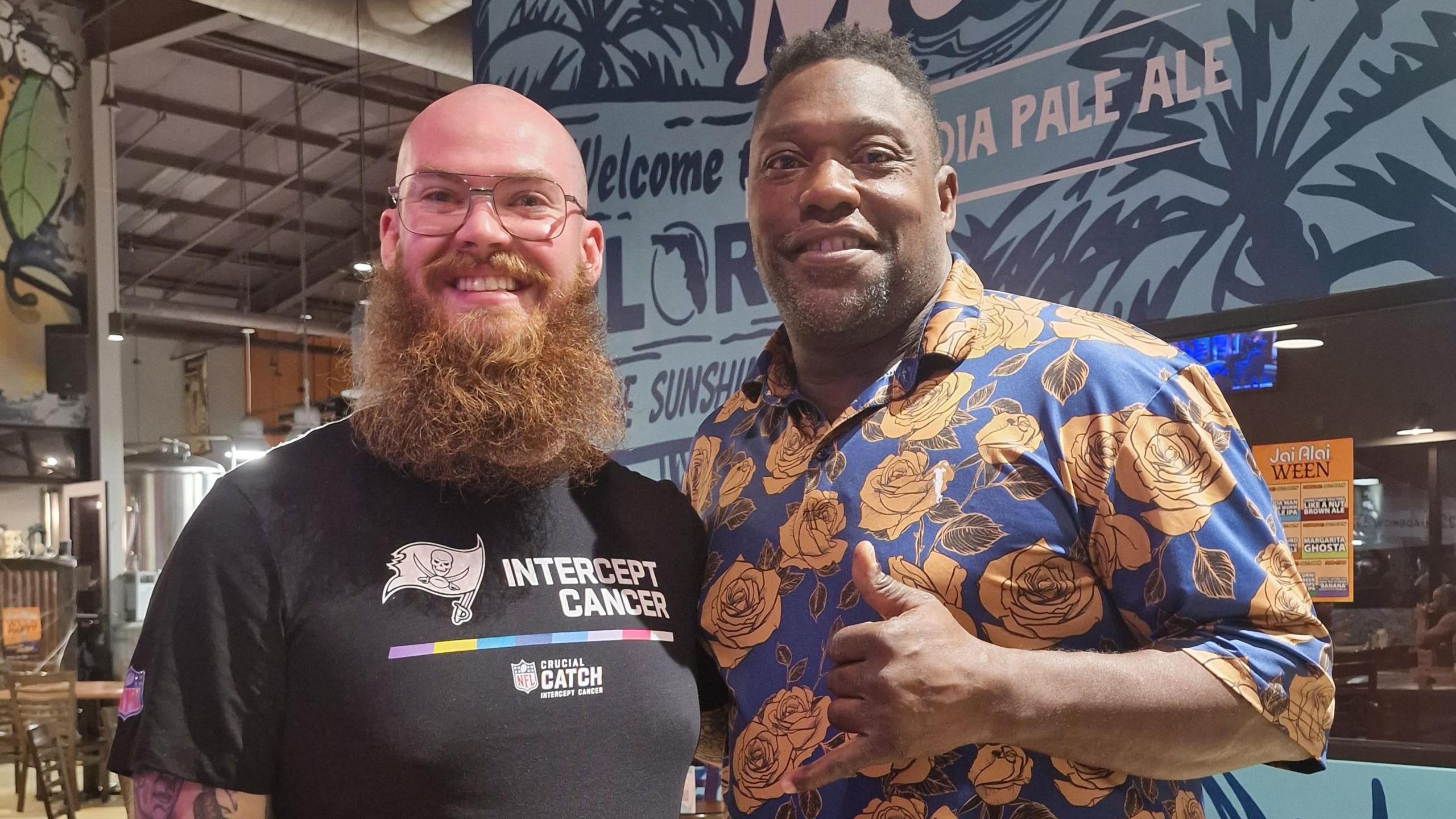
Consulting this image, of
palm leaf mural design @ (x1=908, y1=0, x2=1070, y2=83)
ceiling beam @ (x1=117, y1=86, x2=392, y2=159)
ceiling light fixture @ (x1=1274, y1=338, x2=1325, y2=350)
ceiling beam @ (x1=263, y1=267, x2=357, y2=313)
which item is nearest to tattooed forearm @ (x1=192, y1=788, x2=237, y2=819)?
ceiling light fixture @ (x1=1274, y1=338, x2=1325, y2=350)

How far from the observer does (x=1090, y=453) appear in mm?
1443

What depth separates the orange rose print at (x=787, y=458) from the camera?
1.67 meters

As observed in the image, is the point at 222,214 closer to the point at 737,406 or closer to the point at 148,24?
the point at 148,24

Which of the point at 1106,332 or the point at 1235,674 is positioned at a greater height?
the point at 1106,332

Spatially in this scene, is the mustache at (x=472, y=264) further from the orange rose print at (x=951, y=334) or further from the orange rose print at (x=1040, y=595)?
the orange rose print at (x=1040, y=595)

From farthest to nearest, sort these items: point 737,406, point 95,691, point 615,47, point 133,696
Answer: point 95,691, point 615,47, point 737,406, point 133,696

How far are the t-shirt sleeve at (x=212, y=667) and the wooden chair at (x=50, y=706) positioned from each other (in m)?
7.36

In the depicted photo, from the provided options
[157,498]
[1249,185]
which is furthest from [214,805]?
[157,498]

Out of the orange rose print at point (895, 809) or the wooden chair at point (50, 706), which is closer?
the orange rose print at point (895, 809)

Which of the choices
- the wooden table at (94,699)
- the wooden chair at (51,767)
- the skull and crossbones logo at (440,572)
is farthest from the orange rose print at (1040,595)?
the wooden table at (94,699)

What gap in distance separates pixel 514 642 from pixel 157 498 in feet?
38.6

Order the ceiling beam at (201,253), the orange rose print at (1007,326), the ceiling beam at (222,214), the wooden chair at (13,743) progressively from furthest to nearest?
1. the ceiling beam at (201,253)
2. the ceiling beam at (222,214)
3. the wooden chair at (13,743)
4. the orange rose print at (1007,326)

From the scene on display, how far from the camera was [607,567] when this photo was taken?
5.35 ft

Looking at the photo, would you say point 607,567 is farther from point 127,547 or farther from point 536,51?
point 127,547
